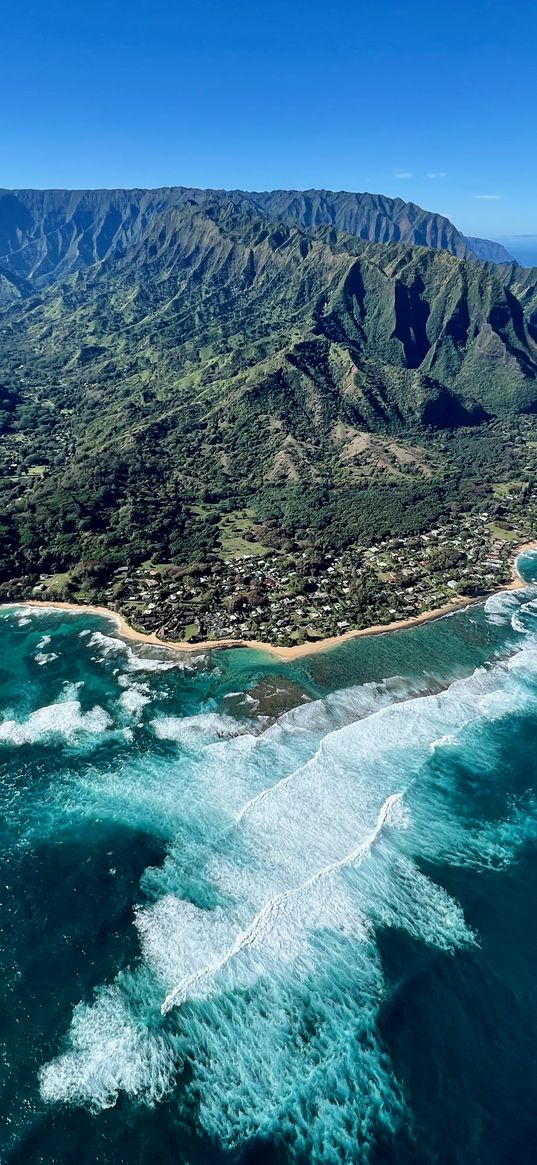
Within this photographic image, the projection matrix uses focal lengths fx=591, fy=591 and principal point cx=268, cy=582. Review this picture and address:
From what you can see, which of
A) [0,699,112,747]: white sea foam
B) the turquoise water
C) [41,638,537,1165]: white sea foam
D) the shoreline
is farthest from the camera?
the shoreline

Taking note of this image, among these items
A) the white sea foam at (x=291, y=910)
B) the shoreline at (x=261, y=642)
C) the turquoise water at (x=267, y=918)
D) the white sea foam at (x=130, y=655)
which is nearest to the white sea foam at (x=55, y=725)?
the turquoise water at (x=267, y=918)

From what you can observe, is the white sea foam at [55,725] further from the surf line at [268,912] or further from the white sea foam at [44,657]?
the surf line at [268,912]

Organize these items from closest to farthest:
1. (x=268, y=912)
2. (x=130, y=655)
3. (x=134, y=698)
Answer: (x=268, y=912) → (x=134, y=698) → (x=130, y=655)

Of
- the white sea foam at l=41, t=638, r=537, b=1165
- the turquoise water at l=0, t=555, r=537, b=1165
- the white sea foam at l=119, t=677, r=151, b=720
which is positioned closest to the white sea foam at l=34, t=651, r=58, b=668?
the turquoise water at l=0, t=555, r=537, b=1165

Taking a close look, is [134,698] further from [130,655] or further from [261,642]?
[261,642]

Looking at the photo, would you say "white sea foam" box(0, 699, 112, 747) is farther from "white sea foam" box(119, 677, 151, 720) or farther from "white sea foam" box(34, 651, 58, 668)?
"white sea foam" box(34, 651, 58, 668)

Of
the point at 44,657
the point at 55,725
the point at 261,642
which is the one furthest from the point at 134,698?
the point at 261,642

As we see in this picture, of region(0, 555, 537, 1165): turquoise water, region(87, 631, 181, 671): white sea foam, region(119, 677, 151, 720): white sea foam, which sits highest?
region(87, 631, 181, 671): white sea foam
